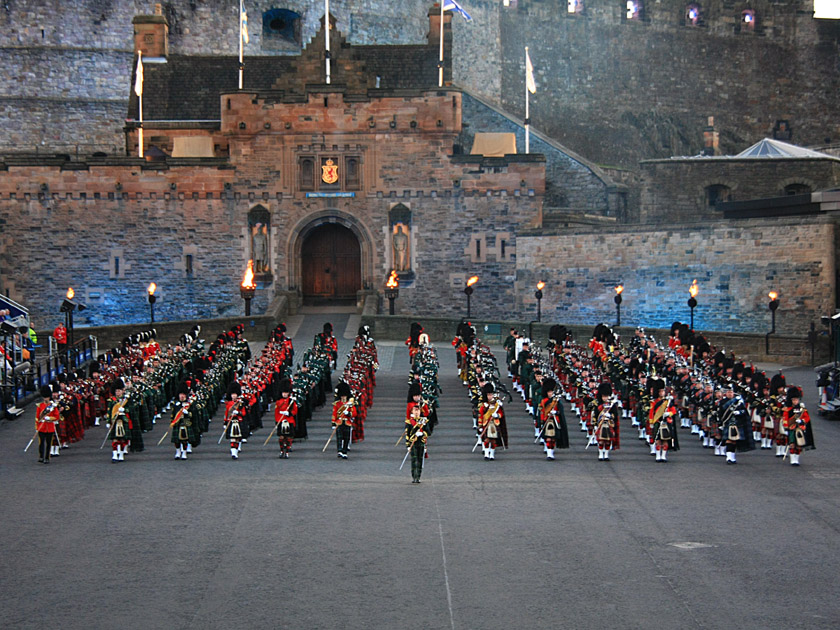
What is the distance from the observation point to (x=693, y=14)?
217 ft

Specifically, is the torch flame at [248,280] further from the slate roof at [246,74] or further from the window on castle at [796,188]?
the window on castle at [796,188]

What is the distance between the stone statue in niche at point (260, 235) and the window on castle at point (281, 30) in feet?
52.0

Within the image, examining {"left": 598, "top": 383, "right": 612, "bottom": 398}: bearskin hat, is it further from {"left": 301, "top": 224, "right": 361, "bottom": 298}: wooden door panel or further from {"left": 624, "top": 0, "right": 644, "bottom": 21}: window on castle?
{"left": 624, "top": 0, "right": 644, "bottom": 21}: window on castle

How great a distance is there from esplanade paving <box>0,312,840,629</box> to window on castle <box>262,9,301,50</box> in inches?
1454

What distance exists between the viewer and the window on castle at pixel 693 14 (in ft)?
217

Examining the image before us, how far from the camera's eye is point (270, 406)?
91.7 feet

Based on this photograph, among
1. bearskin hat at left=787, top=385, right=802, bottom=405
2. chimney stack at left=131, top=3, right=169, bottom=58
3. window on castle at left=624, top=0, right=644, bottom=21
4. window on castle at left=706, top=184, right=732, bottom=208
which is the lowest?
bearskin hat at left=787, top=385, right=802, bottom=405

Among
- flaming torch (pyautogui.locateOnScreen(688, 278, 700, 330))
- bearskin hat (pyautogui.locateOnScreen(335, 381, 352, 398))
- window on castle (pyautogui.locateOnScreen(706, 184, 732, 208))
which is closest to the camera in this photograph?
bearskin hat (pyautogui.locateOnScreen(335, 381, 352, 398))

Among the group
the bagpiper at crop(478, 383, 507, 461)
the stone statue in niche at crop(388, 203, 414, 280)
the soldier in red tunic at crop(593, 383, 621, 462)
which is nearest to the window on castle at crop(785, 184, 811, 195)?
the stone statue in niche at crop(388, 203, 414, 280)

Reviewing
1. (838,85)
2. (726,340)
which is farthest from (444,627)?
(838,85)

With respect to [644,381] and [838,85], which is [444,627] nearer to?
[644,381]

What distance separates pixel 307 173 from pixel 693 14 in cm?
3082

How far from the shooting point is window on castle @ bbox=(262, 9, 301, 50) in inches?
2265

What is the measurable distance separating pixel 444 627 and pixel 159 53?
40.9 meters
